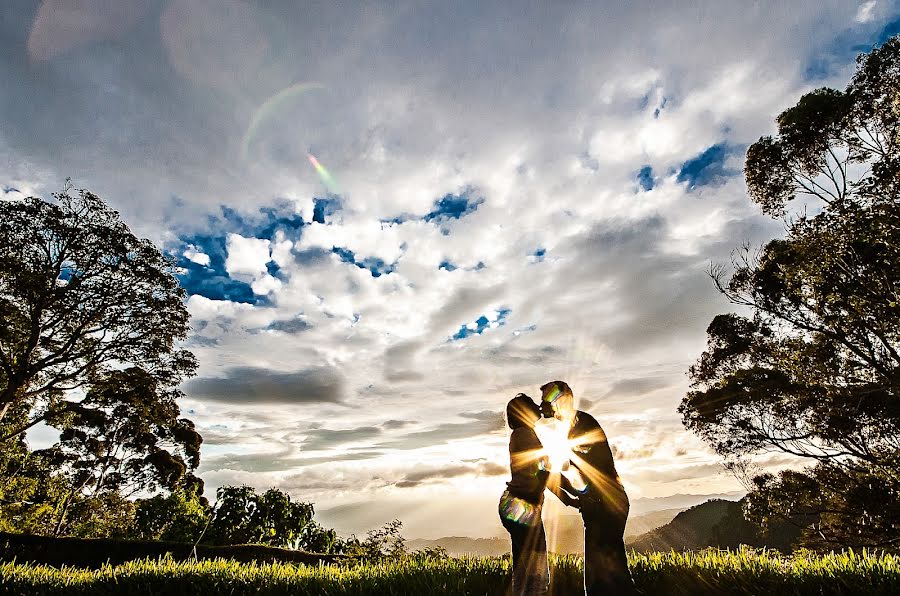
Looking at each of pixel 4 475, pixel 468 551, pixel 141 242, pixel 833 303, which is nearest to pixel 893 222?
pixel 833 303

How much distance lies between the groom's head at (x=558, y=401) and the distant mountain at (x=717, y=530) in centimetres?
2225

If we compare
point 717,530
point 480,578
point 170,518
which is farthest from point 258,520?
point 717,530

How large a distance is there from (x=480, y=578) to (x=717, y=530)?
123ft

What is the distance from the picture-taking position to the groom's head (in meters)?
4.41

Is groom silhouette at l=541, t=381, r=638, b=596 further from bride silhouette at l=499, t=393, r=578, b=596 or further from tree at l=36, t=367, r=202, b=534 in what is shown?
tree at l=36, t=367, r=202, b=534

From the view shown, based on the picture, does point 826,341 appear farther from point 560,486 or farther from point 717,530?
point 717,530

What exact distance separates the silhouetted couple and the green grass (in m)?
1.50

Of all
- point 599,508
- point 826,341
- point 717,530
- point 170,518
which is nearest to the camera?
point 599,508

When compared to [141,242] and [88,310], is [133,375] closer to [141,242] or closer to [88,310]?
[88,310]

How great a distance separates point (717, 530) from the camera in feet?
115

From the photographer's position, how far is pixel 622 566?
425 cm

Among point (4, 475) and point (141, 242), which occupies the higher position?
point (141, 242)

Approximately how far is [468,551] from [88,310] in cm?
1541

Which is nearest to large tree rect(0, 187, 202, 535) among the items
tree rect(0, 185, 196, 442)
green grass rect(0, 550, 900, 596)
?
tree rect(0, 185, 196, 442)
